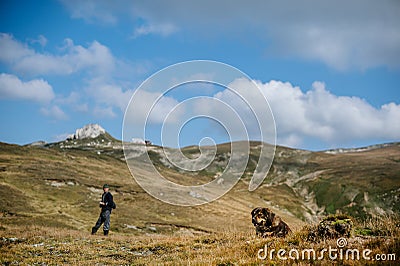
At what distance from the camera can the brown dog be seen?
14598mm

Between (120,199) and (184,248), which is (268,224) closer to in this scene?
(184,248)

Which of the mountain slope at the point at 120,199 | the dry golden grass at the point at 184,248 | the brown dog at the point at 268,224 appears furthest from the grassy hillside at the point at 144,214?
the brown dog at the point at 268,224

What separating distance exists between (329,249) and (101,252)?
→ 32.5ft

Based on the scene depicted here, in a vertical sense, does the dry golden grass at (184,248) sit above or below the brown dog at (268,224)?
below

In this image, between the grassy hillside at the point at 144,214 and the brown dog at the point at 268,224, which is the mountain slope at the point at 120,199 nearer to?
the grassy hillside at the point at 144,214

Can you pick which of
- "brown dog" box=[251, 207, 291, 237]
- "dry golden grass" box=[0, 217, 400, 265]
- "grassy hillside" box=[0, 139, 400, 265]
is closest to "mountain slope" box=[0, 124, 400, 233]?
"grassy hillside" box=[0, 139, 400, 265]

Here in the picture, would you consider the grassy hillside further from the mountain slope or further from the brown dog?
the brown dog

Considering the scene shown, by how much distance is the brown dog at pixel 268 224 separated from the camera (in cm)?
1460

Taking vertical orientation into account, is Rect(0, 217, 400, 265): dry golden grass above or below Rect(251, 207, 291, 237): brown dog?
below

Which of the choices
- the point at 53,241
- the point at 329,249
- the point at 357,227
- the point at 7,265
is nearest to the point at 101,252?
the point at 7,265

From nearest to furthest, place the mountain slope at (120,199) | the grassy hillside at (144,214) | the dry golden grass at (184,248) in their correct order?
1. the dry golden grass at (184,248)
2. the grassy hillside at (144,214)
3. the mountain slope at (120,199)

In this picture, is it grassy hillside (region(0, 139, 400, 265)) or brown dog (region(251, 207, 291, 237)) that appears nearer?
grassy hillside (region(0, 139, 400, 265))

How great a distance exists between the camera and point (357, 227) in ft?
42.1

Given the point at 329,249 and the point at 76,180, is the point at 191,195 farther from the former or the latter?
the point at 329,249
